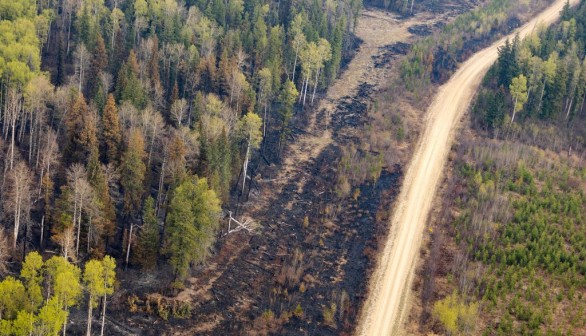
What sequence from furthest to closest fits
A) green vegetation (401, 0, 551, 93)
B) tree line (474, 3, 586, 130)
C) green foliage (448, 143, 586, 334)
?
green vegetation (401, 0, 551, 93) → tree line (474, 3, 586, 130) → green foliage (448, 143, 586, 334)

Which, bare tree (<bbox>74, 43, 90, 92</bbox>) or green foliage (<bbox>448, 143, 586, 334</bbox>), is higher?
bare tree (<bbox>74, 43, 90, 92</bbox>)

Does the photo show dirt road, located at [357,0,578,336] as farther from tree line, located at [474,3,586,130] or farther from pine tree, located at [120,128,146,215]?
pine tree, located at [120,128,146,215]

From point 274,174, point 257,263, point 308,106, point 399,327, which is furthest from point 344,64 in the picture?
point 399,327

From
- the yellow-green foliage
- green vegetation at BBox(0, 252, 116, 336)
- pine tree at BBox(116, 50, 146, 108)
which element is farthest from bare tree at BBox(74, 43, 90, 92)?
the yellow-green foliage

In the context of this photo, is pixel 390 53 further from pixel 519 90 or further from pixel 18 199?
pixel 18 199

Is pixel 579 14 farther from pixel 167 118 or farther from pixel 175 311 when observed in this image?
pixel 175 311

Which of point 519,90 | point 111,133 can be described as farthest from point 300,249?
point 519,90
